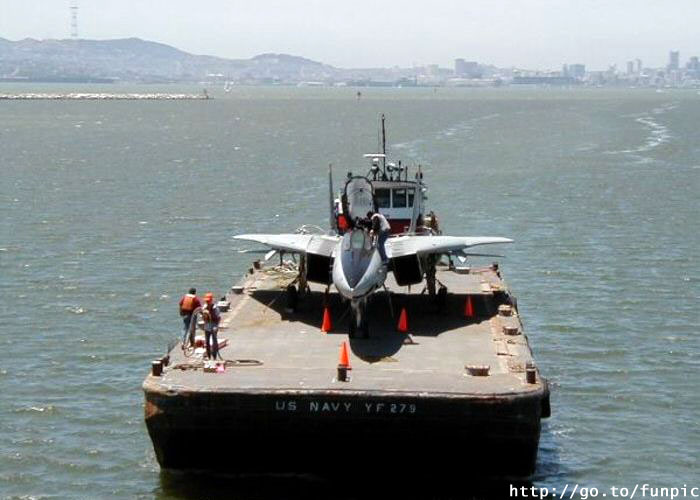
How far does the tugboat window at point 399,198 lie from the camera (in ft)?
132

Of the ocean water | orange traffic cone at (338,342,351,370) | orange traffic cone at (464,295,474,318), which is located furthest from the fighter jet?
the ocean water

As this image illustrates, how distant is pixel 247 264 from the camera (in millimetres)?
53594

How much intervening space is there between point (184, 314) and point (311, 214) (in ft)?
135

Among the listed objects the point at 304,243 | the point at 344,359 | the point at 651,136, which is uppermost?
the point at 304,243

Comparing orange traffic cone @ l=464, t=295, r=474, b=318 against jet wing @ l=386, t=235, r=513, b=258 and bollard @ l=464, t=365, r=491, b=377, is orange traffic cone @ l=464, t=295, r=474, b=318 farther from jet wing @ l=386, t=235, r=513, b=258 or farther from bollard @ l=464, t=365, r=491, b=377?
bollard @ l=464, t=365, r=491, b=377

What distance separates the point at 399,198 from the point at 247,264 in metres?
14.7

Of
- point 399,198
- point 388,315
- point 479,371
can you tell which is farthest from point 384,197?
point 479,371

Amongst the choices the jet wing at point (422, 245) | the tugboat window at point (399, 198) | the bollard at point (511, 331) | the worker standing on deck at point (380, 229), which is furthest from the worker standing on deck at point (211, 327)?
the tugboat window at point (399, 198)

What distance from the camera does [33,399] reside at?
33281 millimetres

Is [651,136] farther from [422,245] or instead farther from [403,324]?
[403,324]

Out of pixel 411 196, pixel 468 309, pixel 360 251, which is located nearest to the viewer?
pixel 360 251

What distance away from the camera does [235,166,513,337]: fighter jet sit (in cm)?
3069

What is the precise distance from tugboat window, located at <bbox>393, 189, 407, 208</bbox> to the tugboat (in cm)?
682

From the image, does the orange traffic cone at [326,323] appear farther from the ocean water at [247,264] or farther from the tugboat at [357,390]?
the ocean water at [247,264]
